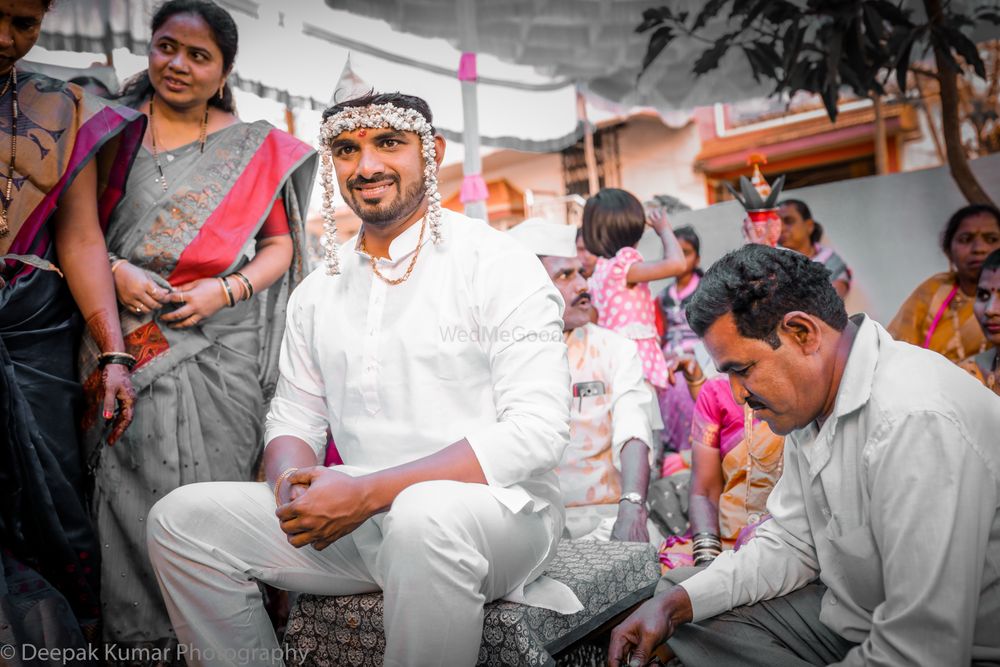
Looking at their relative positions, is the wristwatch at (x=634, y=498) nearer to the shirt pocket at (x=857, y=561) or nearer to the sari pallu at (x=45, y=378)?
the shirt pocket at (x=857, y=561)

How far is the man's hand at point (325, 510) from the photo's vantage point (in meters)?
1.92

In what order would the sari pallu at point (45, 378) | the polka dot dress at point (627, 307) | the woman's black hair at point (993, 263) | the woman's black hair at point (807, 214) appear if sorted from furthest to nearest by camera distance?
1. the woman's black hair at point (807, 214)
2. the polka dot dress at point (627, 307)
3. the woman's black hair at point (993, 263)
4. the sari pallu at point (45, 378)

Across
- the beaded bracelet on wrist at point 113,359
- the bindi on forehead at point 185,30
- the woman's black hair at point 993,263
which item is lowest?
the beaded bracelet on wrist at point 113,359

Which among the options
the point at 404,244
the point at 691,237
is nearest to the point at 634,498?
the point at 404,244

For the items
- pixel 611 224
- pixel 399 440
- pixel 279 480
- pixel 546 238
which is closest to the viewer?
pixel 279 480

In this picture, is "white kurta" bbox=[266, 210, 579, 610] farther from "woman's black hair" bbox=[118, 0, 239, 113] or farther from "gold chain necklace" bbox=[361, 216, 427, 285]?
"woman's black hair" bbox=[118, 0, 239, 113]

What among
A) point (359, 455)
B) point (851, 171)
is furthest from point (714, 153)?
point (359, 455)

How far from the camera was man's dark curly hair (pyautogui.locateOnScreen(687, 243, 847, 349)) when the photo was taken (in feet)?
6.23

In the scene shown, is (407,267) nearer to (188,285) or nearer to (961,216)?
(188,285)

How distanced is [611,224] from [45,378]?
293 cm

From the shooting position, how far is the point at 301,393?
8.45ft

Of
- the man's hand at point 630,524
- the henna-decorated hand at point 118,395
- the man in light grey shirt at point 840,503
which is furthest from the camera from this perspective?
the man's hand at point 630,524

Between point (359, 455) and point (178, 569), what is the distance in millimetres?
558

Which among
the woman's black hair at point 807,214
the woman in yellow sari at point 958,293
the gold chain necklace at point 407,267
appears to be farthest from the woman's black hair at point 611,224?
the gold chain necklace at point 407,267
